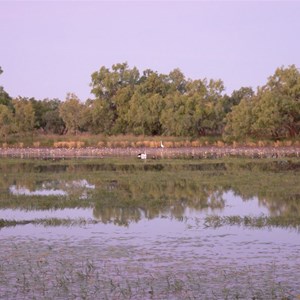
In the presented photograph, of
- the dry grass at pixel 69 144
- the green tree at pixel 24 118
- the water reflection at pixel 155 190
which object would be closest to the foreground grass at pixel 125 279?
the water reflection at pixel 155 190

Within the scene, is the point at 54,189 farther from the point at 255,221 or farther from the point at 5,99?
the point at 5,99

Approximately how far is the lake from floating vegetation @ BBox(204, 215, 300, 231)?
31 millimetres

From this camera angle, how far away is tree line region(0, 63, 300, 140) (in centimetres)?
7044

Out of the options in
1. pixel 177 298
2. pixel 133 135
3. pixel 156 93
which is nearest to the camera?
pixel 177 298

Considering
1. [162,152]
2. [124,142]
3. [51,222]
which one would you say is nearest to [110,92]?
[124,142]

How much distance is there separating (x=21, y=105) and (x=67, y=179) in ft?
178

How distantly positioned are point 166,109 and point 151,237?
2412 inches

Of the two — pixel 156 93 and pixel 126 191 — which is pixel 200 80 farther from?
pixel 126 191

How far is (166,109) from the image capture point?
79.6 m

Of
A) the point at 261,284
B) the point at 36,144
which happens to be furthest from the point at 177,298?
the point at 36,144

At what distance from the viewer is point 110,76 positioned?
87.9 m

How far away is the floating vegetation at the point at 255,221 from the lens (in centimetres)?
2034

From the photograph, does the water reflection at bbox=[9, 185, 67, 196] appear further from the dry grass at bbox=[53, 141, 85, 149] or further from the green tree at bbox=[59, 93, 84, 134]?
the green tree at bbox=[59, 93, 84, 134]

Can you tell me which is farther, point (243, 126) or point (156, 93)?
point (156, 93)
